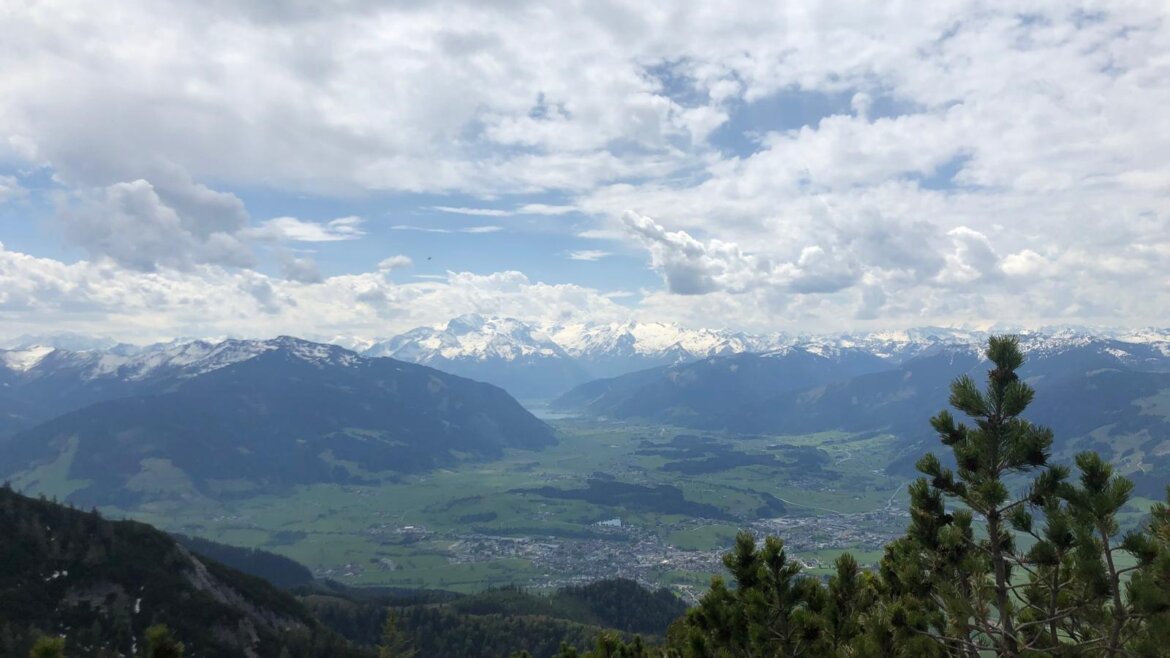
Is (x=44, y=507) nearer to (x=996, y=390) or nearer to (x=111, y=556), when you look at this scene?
(x=111, y=556)

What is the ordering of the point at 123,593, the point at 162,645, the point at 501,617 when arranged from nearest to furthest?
the point at 162,645, the point at 123,593, the point at 501,617

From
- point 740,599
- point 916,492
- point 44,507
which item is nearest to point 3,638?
point 44,507

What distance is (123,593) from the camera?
394 feet

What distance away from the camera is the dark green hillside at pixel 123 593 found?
106438mm

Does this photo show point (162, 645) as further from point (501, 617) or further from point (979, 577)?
point (501, 617)

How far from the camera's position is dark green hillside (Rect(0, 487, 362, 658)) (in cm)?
10644

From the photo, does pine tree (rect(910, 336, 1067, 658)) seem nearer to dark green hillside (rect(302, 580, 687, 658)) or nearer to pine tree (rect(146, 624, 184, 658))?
pine tree (rect(146, 624, 184, 658))

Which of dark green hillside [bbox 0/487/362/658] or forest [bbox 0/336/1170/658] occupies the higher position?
forest [bbox 0/336/1170/658]

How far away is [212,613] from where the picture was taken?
402 ft

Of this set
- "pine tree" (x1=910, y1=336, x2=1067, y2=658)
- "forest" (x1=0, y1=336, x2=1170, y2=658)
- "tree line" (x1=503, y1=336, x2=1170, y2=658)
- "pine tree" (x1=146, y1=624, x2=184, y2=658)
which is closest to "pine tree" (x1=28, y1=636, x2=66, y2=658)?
"forest" (x1=0, y1=336, x2=1170, y2=658)

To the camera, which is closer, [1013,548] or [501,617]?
[1013,548]

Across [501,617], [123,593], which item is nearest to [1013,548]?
[123,593]

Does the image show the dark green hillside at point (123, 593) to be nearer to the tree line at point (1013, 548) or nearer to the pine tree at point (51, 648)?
the pine tree at point (51, 648)

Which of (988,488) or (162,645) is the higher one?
(988,488)
